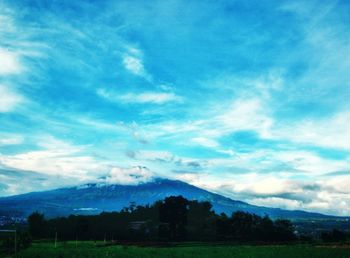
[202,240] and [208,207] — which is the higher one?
[208,207]

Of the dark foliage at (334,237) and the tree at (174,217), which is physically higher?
the tree at (174,217)

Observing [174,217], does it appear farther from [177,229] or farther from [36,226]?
[36,226]

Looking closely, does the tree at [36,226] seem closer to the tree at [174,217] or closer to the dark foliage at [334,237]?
the tree at [174,217]

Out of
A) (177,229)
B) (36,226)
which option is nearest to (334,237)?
(177,229)

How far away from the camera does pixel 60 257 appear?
42.8m

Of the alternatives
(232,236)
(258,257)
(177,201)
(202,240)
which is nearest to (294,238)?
(232,236)

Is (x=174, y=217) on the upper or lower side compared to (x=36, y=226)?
upper

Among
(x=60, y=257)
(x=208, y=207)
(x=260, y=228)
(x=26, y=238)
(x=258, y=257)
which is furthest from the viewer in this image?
(x=208, y=207)

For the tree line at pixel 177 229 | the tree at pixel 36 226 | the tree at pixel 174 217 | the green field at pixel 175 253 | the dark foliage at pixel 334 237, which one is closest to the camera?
the green field at pixel 175 253

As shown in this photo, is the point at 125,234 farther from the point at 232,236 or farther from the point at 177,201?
the point at 232,236

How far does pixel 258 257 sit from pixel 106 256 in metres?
17.0

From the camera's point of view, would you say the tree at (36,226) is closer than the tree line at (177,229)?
No

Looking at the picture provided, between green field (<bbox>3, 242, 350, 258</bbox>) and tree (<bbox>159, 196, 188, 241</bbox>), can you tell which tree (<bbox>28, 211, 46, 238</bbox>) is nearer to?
tree (<bbox>159, 196, 188, 241</bbox>)


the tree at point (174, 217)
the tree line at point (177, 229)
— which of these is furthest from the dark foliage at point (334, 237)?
the tree at point (174, 217)
